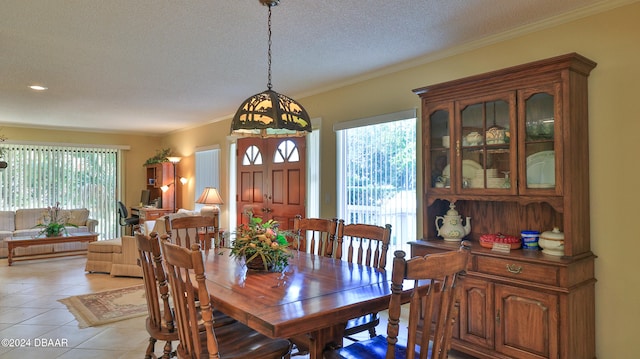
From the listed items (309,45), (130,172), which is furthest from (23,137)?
(309,45)

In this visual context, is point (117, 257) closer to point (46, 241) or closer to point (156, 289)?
point (46, 241)

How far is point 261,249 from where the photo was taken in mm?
2271

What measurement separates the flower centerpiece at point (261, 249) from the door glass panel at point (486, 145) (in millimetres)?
1555

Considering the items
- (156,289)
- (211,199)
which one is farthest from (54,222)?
(156,289)

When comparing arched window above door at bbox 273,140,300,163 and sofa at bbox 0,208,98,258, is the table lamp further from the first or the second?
sofa at bbox 0,208,98,258

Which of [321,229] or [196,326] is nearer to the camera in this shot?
[196,326]

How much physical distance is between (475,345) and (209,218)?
2309 mm

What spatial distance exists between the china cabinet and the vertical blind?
758 centimetres

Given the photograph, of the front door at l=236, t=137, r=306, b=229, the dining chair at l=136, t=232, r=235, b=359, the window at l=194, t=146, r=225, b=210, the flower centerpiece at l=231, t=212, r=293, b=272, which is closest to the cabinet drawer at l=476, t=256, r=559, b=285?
the flower centerpiece at l=231, t=212, r=293, b=272

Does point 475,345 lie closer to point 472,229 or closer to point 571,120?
point 472,229

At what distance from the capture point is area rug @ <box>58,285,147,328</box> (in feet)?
12.0

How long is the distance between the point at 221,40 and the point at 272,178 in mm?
2584

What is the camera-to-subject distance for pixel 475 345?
272cm

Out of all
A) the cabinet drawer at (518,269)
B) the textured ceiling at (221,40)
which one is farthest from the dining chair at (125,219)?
the cabinet drawer at (518,269)
